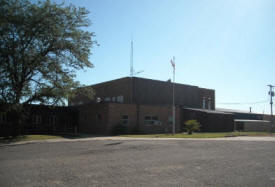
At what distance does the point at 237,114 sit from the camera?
61.9 m

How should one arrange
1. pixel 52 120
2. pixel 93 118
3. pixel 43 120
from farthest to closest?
1. pixel 52 120
2. pixel 43 120
3. pixel 93 118

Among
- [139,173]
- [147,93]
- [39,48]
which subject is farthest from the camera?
[147,93]

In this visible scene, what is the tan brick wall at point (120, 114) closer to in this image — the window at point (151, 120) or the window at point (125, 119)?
the window at point (125, 119)

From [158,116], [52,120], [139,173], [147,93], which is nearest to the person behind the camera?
[139,173]

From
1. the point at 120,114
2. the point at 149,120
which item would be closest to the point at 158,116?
the point at 149,120

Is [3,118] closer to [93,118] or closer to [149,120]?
[93,118]

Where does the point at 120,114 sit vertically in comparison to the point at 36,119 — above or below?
above

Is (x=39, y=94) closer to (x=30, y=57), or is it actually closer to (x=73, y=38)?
(x=30, y=57)

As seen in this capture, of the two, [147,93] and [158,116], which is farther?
[147,93]

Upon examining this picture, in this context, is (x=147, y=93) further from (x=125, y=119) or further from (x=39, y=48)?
(x=39, y=48)

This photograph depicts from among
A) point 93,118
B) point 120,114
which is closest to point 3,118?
point 93,118

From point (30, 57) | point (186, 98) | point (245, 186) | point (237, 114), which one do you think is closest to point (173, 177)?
point (245, 186)

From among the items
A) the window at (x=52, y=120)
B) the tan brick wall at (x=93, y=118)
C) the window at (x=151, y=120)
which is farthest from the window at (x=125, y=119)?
the window at (x=52, y=120)

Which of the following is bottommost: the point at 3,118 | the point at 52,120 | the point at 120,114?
the point at 52,120
